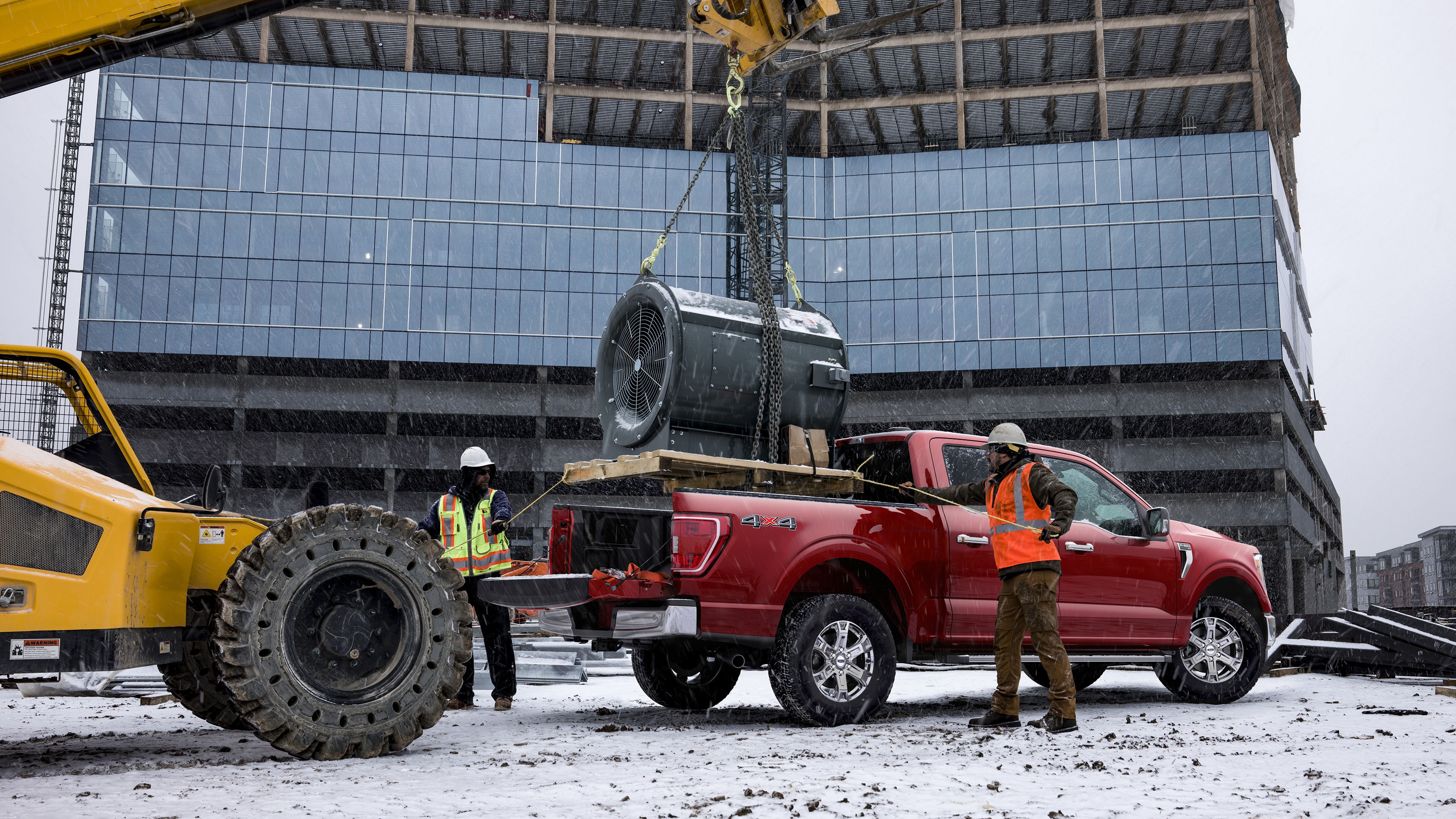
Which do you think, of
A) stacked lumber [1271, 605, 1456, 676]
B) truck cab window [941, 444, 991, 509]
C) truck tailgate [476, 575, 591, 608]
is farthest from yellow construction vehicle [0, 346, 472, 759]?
stacked lumber [1271, 605, 1456, 676]

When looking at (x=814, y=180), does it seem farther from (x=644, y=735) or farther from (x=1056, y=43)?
(x=644, y=735)

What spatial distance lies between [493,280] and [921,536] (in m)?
46.0

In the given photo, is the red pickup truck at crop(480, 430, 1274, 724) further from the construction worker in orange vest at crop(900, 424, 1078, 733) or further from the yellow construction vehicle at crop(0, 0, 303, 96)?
the yellow construction vehicle at crop(0, 0, 303, 96)

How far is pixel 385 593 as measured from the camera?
6.30 meters

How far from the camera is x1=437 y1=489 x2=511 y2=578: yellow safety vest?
899 centimetres

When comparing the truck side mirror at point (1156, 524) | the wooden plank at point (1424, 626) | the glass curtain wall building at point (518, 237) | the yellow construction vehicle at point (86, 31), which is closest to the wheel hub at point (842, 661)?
the truck side mirror at point (1156, 524)

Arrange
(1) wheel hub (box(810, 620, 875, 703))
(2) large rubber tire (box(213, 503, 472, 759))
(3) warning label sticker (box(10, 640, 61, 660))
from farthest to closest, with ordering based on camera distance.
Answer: (1) wheel hub (box(810, 620, 875, 703)), (2) large rubber tire (box(213, 503, 472, 759)), (3) warning label sticker (box(10, 640, 61, 660))

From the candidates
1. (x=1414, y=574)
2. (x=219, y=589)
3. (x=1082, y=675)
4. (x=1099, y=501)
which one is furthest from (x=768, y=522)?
(x=1414, y=574)

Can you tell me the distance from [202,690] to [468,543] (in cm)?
222

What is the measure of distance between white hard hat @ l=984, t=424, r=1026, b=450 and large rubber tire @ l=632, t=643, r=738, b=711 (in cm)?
280

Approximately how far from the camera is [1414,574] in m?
129

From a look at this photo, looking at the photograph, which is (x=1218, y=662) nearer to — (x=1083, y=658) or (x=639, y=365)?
(x=1083, y=658)

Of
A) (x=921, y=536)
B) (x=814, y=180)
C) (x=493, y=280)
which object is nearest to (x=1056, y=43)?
(x=814, y=180)

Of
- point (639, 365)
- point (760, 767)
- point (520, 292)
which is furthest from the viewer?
point (520, 292)
